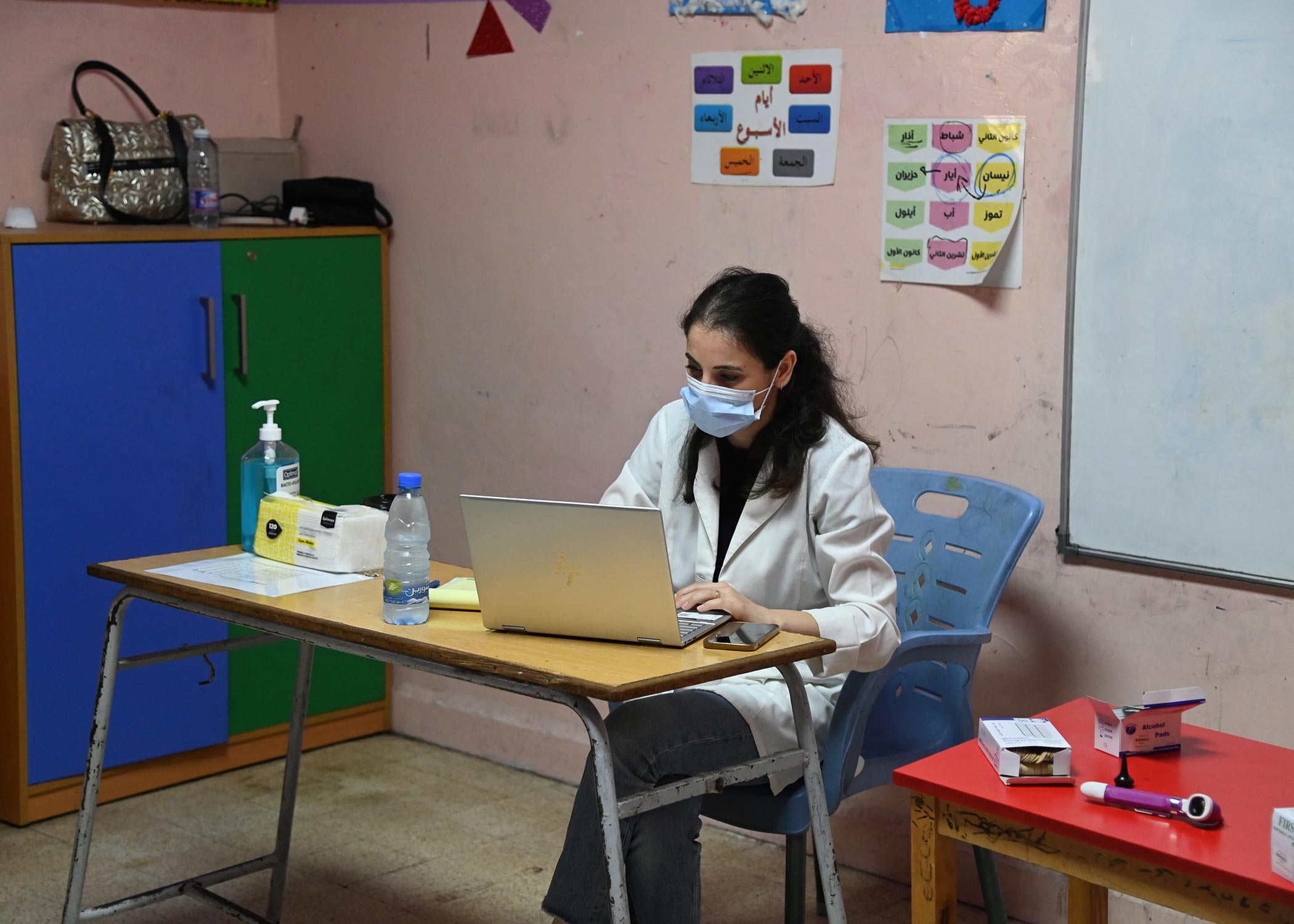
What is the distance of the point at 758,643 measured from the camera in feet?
6.15

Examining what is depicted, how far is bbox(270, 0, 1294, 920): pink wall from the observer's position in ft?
8.47

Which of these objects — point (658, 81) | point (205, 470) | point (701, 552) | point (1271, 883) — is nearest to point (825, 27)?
point (658, 81)

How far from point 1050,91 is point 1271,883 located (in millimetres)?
1604

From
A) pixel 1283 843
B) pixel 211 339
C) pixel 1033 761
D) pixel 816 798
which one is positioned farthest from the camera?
pixel 211 339

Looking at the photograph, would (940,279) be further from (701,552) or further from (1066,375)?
(701,552)

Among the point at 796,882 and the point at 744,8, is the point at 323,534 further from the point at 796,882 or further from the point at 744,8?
the point at 744,8

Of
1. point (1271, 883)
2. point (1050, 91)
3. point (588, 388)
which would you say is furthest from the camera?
point (588, 388)

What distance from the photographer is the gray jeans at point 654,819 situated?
2.00m

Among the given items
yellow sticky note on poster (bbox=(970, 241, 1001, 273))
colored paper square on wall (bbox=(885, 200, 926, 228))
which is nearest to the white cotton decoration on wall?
colored paper square on wall (bbox=(885, 200, 926, 228))

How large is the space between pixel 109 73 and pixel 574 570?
2476 millimetres

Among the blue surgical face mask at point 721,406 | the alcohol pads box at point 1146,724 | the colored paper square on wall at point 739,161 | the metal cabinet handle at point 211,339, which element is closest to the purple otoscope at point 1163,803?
the alcohol pads box at point 1146,724

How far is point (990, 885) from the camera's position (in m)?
2.36

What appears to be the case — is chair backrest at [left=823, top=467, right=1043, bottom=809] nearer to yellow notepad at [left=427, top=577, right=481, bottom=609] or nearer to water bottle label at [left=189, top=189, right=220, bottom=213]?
yellow notepad at [left=427, top=577, right=481, bottom=609]

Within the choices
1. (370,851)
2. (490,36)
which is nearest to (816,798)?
(370,851)
